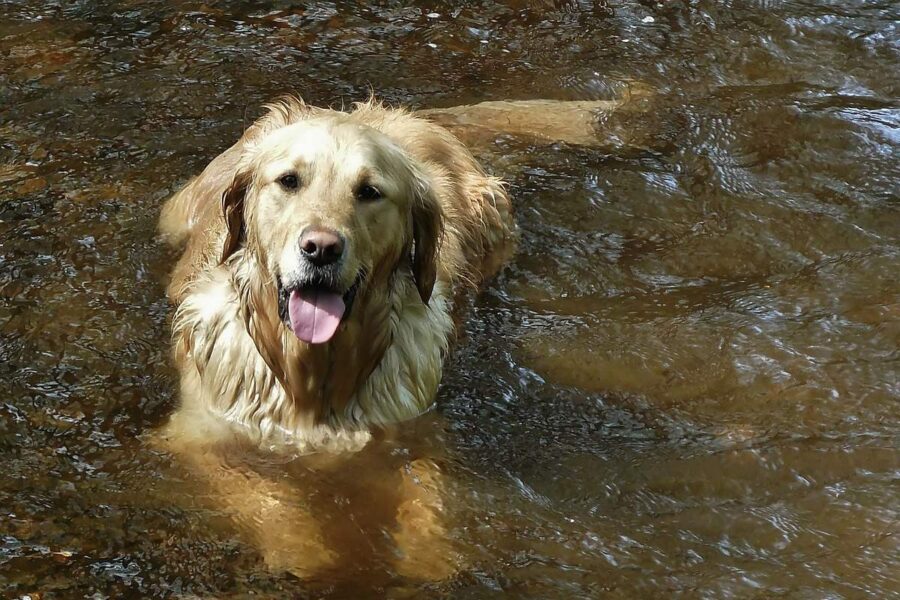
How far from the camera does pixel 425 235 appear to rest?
4488mm

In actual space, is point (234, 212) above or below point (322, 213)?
below

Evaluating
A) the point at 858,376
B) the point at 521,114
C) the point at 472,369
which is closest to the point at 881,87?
the point at 521,114

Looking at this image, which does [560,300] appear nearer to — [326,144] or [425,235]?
[425,235]

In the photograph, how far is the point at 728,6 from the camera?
780cm

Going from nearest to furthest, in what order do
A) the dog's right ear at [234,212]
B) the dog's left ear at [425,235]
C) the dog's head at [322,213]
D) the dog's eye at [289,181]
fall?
the dog's head at [322,213], the dog's eye at [289,181], the dog's right ear at [234,212], the dog's left ear at [425,235]

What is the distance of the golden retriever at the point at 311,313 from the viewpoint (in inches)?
152

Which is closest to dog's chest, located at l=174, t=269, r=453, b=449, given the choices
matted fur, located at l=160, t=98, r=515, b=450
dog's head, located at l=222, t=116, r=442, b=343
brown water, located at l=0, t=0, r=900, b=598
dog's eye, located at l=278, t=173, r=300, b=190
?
matted fur, located at l=160, t=98, r=515, b=450

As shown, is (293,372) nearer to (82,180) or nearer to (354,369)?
(354,369)

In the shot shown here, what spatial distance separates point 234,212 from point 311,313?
747 mm

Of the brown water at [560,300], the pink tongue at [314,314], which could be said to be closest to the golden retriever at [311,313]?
the pink tongue at [314,314]

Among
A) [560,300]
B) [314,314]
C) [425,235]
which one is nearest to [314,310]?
[314,314]

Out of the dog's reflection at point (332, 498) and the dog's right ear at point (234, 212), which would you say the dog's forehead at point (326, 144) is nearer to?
the dog's right ear at point (234, 212)

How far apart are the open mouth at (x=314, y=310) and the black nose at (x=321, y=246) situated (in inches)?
5.3

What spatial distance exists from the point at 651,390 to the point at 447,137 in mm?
1829
